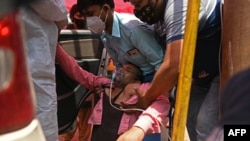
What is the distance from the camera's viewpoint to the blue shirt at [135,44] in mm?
2725

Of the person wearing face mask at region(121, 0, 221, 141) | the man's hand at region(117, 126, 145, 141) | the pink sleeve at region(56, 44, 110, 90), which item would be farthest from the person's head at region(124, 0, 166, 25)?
the man's hand at region(117, 126, 145, 141)

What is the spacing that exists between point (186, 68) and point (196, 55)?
47 centimetres

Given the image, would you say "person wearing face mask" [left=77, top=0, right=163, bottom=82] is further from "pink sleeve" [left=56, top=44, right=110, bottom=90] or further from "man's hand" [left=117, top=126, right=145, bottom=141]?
"man's hand" [left=117, top=126, right=145, bottom=141]

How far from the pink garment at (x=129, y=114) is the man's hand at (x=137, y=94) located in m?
0.02

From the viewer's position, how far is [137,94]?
270 cm

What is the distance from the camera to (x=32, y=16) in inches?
87.4

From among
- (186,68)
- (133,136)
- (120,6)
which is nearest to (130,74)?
(133,136)

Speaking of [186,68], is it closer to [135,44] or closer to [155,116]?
[155,116]

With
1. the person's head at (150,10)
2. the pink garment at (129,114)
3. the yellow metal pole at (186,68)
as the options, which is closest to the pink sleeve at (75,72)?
the pink garment at (129,114)

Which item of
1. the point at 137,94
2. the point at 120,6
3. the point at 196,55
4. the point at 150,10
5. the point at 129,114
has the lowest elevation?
the point at 129,114

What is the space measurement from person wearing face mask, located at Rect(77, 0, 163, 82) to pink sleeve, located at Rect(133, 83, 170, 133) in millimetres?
206

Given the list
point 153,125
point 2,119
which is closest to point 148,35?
point 153,125

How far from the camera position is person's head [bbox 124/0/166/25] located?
2637mm

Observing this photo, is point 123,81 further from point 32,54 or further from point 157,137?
point 32,54
